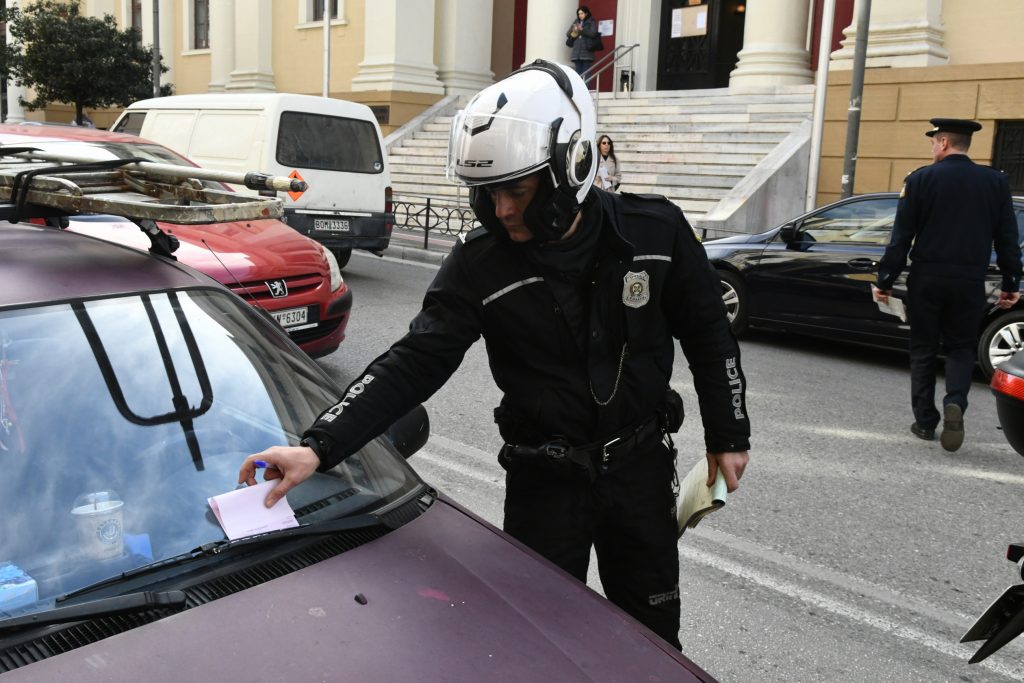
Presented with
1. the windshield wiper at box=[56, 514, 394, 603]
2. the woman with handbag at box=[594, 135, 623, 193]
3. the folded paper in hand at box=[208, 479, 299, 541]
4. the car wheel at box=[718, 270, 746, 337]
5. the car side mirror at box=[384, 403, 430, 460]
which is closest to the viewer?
the windshield wiper at box=[56, 514, 394, 603]

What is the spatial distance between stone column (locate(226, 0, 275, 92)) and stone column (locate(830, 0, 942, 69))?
17.1m

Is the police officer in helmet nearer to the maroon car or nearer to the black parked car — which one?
the maroon car

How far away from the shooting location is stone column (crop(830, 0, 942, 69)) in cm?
1466

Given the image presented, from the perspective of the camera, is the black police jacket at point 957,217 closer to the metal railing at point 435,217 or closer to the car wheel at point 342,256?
the car wheel at point 342,256

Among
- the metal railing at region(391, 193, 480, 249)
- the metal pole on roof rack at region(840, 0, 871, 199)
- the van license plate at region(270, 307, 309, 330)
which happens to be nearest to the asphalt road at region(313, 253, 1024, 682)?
the van license plate at region(270, 307, 309, 330)

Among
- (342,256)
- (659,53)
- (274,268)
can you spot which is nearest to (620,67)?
(659,53)

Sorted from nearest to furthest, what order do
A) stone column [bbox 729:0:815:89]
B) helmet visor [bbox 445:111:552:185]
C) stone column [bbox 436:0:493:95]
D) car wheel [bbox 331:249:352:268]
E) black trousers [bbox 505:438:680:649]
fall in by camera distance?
helmet visor [bbox 445:111:552:185], black trousers [bbox 505:438:680:649], car wheel [bbox 331:249:352:268], stone column [bbox 729:0:815:89], stone column [bbox 436:0:493:95]

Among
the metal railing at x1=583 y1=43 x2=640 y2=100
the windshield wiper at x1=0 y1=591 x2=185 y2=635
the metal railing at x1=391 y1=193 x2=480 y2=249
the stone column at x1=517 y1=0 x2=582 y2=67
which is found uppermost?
the stone column at x1=517 y1=0 x2=582 y2=67

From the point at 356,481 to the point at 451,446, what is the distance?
11.4ft

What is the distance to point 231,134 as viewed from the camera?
1210 centimetres

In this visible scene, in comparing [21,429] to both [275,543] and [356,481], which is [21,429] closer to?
[275,543]

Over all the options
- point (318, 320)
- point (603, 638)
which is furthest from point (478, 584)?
point (318, 320)

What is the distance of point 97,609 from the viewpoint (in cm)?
185

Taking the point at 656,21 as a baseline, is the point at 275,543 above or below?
below
